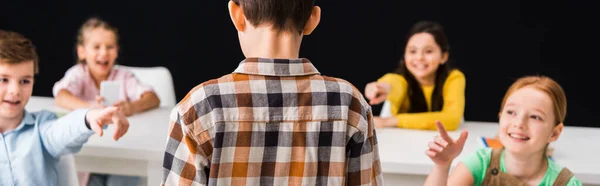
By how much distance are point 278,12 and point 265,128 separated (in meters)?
0.20

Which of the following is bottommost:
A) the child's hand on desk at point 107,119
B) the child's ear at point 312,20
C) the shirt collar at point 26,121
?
the shirt collar at point 26,121

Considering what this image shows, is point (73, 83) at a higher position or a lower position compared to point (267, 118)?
lower

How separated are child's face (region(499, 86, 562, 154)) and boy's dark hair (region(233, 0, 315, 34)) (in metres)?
0.99

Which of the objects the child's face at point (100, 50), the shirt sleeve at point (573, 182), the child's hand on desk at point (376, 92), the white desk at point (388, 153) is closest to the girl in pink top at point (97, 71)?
the child's face at point (100, 50)

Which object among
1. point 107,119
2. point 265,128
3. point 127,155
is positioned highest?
point 265,128

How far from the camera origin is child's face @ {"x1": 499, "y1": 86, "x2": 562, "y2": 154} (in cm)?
216

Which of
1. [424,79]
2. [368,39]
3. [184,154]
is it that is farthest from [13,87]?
[368,39]

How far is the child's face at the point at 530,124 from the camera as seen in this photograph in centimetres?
216

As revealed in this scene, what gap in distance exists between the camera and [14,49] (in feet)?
7.05

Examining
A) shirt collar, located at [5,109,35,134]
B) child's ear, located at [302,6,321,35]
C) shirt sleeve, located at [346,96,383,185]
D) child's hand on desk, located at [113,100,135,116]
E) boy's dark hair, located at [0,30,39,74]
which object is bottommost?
child's hand on desk, located at [113,100,135,116]

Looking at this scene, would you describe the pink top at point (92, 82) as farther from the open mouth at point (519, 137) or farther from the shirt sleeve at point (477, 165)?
the open mouth at point (519, 137)

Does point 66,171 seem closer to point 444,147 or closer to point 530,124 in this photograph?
point 444,147

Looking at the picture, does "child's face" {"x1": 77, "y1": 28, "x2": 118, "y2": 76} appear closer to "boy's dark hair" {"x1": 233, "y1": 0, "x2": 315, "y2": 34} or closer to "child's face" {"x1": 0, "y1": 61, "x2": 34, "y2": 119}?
"child's face" {"x1": 0, "y1": 61, "x2": 34, "y2": 119}

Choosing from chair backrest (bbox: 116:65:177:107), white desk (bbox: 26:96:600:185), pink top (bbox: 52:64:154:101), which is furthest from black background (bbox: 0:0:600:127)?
white desk (bbox: 26:96:600:185)
